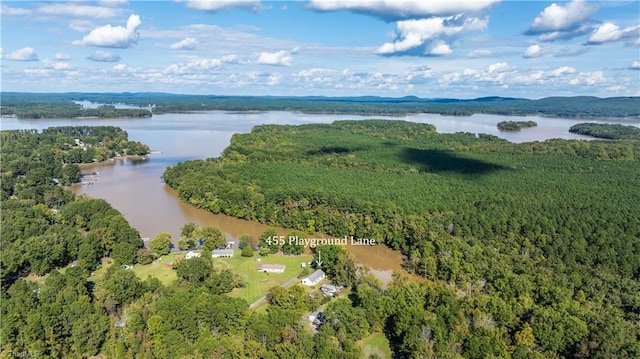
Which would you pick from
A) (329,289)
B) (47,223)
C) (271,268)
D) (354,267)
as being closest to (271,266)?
(271,268)

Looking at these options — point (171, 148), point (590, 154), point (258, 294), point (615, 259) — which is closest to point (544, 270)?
point (615, 259)

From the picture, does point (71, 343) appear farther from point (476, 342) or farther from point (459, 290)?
point (459, 290)

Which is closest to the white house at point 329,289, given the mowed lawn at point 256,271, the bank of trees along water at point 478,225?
the bank of trees along water at point 478,225

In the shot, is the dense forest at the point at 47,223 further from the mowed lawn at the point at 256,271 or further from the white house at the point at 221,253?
the mowed lawn at the point at 256,271

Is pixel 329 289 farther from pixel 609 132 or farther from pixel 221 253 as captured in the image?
pixel 609 132

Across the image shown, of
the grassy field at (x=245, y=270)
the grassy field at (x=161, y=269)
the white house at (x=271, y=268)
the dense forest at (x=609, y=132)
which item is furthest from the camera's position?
the dense forest at (x=609, y=132)

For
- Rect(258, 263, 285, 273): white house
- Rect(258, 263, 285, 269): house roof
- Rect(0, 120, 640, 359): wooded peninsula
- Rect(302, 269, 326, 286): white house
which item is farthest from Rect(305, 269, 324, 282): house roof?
Rect(258, 263, 285, 269): house roof
